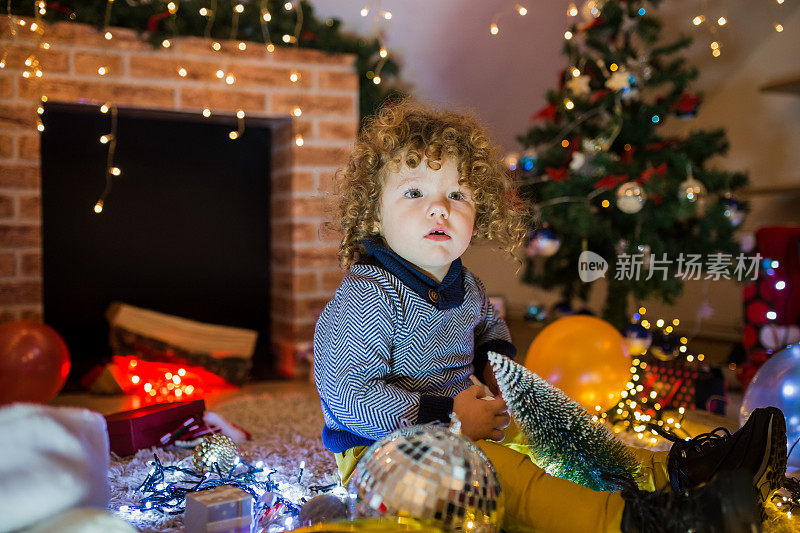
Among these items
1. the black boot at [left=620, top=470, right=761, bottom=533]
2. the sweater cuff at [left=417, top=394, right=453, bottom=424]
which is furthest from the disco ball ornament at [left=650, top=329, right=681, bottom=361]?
the black boot at [left=620, top=470, right=761, bottom=533]

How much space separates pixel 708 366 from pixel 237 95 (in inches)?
66.8

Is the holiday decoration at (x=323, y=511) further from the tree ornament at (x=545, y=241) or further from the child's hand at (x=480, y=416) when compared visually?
the tree ornament at (x=545, y=241)

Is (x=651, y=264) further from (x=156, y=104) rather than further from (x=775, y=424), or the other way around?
(x=156, y=104)

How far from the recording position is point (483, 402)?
45.1 inches

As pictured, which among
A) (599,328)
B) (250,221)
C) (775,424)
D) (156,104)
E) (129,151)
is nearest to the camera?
(775,424)

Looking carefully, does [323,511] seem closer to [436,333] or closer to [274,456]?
[436,333]

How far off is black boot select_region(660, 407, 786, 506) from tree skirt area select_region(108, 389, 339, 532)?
61 cm

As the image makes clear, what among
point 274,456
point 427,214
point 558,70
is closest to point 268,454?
point 274,456

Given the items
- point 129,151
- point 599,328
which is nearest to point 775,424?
point 599,328

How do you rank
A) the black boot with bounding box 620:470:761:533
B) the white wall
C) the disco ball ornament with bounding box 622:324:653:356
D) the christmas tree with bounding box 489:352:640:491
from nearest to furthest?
the black boot with bounding box 620:470:761:533
the christmas tree with bounding box 489:352:640:491
the disco ball ornament with bounding box 622:324:653:356
the white wall

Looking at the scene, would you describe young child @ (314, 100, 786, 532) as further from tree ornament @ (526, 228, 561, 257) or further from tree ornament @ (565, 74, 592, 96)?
tree ornament @ (565, 74, 592, 96)

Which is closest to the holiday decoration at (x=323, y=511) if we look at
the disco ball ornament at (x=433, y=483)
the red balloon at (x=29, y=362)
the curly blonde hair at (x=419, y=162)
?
the disco ball ornament at (x=433, y=483)

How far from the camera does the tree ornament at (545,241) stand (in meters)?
2.31

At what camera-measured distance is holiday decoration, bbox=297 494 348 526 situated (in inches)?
37.6
